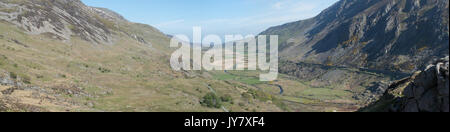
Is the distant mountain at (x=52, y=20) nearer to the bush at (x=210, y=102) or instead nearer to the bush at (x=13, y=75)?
the bush at (x=13, y=75)

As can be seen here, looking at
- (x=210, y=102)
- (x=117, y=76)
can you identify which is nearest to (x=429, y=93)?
(x=210, y=102)

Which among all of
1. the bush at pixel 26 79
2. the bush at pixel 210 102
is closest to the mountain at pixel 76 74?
the bush at pixel 26 79

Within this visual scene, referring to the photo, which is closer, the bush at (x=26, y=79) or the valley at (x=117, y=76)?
the bush at (x=26, y=79)

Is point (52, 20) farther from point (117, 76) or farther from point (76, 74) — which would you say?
point (76, 74)

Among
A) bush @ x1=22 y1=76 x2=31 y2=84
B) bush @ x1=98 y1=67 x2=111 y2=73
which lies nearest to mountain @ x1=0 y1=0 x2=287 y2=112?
bush @ x1=22 y1=76 x2=31 y2=84

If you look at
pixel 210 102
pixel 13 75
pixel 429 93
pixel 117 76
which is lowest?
pixel 210 102

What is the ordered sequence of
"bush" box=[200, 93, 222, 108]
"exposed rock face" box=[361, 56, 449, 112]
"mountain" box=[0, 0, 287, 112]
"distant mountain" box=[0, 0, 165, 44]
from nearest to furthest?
1. "exposed rock face" box=[361, 56, 449, 112]
2. "mountain" box=[0, 0, 287, 112]
3. "bush" box=[200, 93, 222, 108]
4. "distant mountain" box=[0, 0, 165, 44]

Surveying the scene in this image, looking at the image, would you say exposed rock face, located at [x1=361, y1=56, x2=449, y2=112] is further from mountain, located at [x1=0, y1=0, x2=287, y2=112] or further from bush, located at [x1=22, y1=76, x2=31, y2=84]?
bush, located at [x1=22, y1=76, x2=31, y2=84]

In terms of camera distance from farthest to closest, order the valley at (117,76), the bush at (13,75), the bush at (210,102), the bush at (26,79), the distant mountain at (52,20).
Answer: the distant mountain at (52,20) < the bush at (210,102) < the valley at (117,76) < the bush at (26,79) < the bush at (13,75)
